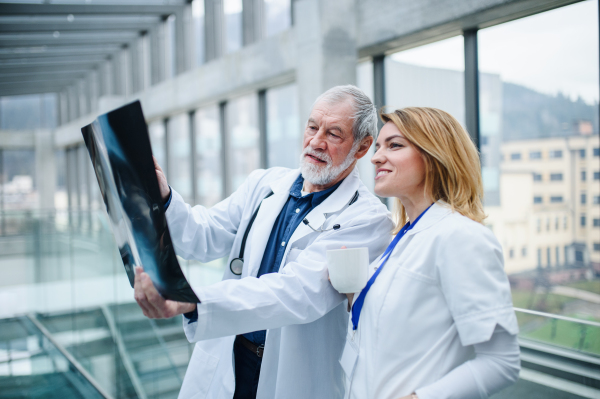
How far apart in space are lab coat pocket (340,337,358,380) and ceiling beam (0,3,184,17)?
8.37 meters

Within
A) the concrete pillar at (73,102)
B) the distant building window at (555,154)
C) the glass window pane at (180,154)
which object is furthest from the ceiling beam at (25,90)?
the distant building window at (555,154)

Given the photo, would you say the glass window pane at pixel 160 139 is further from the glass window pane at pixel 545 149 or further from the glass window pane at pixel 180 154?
the glass window pane at pixel 545 149

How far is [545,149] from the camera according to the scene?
13.0 ft

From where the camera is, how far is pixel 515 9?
3541mm

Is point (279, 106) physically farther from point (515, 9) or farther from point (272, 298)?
point (272, 298)

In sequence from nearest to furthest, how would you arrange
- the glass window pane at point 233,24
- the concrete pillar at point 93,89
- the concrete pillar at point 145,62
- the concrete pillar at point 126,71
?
the glass window pane at point 233,24, the concrete pillar at point 145,62, the concrete pillar at point 126,71, the concrete pillar at point 93,89

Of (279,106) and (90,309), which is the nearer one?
(90,309)

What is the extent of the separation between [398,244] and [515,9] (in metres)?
3.10

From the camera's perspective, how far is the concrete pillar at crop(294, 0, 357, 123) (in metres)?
4.63

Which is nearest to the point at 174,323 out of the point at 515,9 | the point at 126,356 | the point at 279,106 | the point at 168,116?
the point at 126,356

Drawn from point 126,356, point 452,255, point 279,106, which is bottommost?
point 126,356

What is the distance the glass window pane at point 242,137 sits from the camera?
292 inches

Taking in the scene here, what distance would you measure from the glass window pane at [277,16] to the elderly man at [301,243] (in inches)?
195

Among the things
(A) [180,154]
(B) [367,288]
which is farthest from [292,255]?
(A) [180,154]
